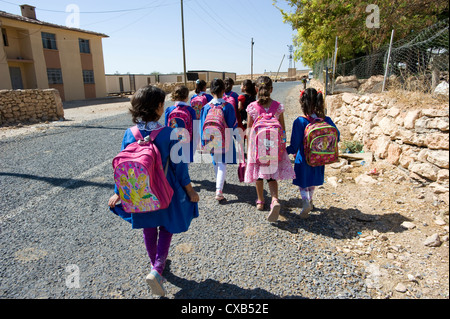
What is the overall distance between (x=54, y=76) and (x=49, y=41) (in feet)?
8.98

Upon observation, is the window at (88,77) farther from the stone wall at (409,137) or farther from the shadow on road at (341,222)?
the shadow on road at (341,222)

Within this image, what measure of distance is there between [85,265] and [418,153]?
14.4ft

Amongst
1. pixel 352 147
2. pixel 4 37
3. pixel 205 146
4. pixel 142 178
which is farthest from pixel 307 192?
pixel 4 37

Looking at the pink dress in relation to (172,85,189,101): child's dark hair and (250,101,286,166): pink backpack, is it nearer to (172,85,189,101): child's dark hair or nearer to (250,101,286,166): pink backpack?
(250,101,286,166): pink backpack

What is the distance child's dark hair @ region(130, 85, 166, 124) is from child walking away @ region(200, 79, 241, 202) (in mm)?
1576

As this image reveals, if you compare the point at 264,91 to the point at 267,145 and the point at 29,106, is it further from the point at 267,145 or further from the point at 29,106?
the point at 29,106

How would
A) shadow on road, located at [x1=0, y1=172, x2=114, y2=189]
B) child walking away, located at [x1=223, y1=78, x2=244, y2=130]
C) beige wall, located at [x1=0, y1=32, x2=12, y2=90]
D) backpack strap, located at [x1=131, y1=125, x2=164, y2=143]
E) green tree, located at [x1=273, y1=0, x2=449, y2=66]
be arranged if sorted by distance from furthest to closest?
beige wall, located at [x1=0, y1=32, x2=12, y2=90] < green tree, located at [x1=273, y1=0, x2=449, y2=66] < shadow on road, located at [x1=0, y1=172, x2=114, y2=189] < child walking away, located at [x1=223, y1=78, x2=244, y2=130] < backpack strap, located at [x1=131, y1=125, x2=164, y2=143]

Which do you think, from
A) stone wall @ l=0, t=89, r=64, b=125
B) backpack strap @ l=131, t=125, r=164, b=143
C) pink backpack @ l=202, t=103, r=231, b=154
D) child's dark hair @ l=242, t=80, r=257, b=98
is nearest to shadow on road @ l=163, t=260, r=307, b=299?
backpack strap @ l=131, t=125, r=164, b=143

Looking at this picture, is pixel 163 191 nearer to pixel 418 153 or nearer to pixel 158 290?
pixel 158 290

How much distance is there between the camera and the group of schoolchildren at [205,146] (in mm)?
2096

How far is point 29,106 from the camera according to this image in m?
11.5

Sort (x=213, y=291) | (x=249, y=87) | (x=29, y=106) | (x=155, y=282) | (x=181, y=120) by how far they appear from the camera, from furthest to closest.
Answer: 1. (x=29, y=106)
2. (x=249, y=87)
3. (x=181, y=120)
4. (x=213, y=291)
5. (x=155, y=282)

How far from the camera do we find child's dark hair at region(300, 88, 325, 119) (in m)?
3.15

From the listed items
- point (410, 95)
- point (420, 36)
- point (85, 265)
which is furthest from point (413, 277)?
point (420, 36)
